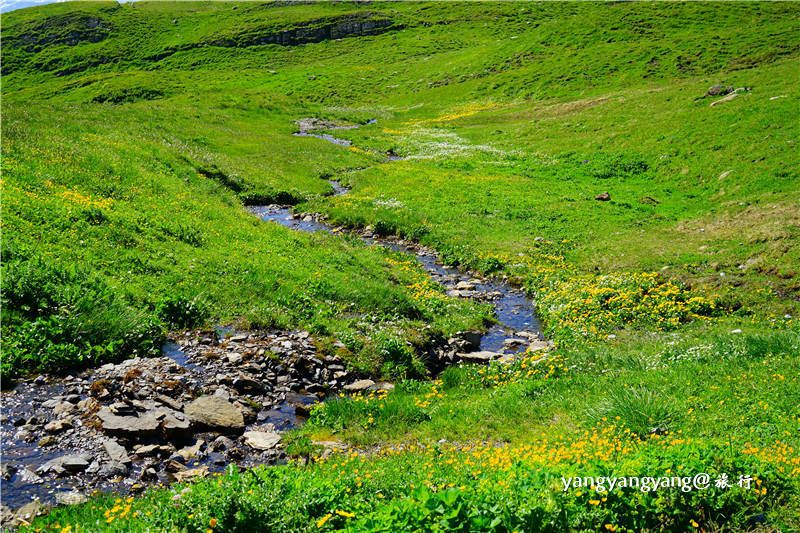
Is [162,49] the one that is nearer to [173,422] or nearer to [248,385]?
[248,385]

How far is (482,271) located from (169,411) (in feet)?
53.2

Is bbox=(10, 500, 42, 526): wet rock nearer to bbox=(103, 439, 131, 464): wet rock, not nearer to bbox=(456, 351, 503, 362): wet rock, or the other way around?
bbox=(103, 439, 131, 464): wet rock

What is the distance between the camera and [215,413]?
1075 cm

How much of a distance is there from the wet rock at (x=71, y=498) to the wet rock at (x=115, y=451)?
1.05 m

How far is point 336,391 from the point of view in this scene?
12992 mm

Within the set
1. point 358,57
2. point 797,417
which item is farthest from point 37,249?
point 358,57

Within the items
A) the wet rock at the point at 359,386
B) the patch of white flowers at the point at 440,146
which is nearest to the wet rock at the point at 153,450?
the wet rock at the point at 359,386

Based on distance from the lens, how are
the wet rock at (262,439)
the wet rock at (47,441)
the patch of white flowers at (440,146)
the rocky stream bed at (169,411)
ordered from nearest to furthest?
1. the rocky stream bed at (169,411)
2. the wet rock at (47,441)
3. the wet rock at (262,439)
4. the patch of white flowers at (440,146)

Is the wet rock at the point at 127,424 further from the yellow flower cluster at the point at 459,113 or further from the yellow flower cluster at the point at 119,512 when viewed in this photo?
the yellow flower cluster at the point at 459,113

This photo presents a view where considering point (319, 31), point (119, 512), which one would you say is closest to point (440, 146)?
point (119, 512)

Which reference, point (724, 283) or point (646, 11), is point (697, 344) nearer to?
point (724, 283)

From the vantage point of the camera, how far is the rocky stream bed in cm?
830

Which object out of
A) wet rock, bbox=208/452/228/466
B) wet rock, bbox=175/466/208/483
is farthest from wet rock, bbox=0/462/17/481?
wet rock, bbox=208/452/228/466

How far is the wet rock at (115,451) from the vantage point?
8.80 metres
